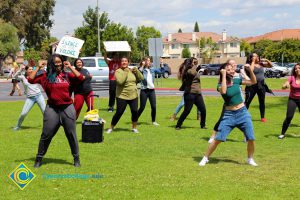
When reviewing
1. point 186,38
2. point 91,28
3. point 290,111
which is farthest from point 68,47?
point 186,38

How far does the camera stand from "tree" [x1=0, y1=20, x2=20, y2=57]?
195 ft

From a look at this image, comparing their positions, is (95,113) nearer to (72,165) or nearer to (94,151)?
(94,151)

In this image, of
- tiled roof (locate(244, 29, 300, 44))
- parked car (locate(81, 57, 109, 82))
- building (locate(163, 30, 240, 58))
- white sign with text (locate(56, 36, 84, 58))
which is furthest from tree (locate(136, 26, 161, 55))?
white sign with text (locate(56, 36, 84, 58))

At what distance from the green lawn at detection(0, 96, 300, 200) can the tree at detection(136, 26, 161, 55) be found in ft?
315

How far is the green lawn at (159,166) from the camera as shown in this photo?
6066 millimetres

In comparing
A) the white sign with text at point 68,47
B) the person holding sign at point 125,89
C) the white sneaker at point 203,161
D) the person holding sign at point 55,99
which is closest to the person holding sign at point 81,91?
the person holding sign at point 125,89

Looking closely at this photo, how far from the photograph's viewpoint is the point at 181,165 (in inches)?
306

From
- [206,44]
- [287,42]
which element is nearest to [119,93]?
[287,42]

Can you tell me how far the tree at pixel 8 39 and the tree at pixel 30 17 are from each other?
12.0ft

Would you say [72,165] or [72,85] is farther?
[72,85]

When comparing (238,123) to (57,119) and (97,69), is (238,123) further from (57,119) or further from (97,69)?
(97,69)

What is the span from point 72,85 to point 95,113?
156 cm

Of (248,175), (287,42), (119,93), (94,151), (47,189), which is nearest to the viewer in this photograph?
(47,189)

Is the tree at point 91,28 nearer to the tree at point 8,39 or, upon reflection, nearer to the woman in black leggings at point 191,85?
the tree at point 8,39
